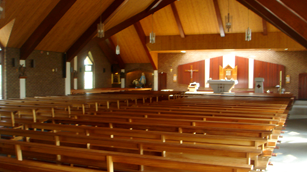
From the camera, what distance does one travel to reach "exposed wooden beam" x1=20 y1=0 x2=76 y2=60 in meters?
9.06

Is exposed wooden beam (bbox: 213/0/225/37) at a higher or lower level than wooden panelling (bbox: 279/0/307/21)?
higher

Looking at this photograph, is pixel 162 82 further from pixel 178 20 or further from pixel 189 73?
pixel 178 20

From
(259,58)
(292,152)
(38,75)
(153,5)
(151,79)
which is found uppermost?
(153,5)

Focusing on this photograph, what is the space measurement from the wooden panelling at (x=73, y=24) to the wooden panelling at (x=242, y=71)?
9.62 m

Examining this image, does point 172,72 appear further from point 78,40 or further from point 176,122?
point 176,122

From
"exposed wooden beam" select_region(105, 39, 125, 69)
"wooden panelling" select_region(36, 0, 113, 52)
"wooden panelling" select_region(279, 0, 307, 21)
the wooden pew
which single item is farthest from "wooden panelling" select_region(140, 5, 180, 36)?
the wooden pew

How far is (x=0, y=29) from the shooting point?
9.46 metres

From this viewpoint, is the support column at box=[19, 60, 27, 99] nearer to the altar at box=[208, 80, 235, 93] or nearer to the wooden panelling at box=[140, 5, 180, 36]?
the wooden panelling at box=[140, 5, 180, 36]

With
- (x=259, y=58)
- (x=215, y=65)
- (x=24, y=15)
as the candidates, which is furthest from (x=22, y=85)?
(x=259, y=58)

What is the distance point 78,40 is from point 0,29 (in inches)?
136

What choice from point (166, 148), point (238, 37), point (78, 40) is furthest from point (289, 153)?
point (238, 37)

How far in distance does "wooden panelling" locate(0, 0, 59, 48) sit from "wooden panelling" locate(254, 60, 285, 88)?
1229cm

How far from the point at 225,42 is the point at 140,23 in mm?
4989

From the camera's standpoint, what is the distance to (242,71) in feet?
54.9
